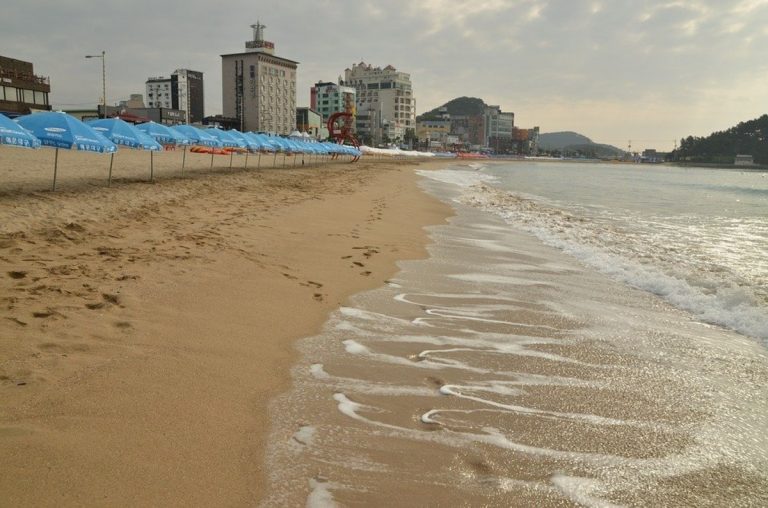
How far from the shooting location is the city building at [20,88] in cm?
4672

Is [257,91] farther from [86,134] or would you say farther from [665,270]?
[665,270]

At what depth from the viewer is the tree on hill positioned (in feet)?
515

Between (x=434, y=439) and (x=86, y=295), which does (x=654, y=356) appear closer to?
(x=434, y=439)

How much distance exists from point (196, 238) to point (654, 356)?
657 centimetres

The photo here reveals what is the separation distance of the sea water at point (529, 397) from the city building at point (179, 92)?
5763 inches

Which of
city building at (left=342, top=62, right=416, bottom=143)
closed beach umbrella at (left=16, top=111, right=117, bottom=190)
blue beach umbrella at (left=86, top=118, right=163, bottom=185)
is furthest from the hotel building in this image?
closed beach umbrella at (left=16, top=111, right=117, bottom=190)

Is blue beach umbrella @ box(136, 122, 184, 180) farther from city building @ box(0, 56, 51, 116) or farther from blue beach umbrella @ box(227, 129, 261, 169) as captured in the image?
city building @ box(0, 56, 51, 116)

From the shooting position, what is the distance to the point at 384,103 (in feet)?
550

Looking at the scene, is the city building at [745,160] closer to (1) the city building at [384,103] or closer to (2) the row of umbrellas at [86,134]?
(1) the city building at [384,103]

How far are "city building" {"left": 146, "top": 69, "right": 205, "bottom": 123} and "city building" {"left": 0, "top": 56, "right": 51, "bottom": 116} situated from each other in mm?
88681

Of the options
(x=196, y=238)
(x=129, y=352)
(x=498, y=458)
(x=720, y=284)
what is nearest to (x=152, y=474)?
(x=129, y=352)

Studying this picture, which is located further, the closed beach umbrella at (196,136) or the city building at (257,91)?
the city building at (257,91)

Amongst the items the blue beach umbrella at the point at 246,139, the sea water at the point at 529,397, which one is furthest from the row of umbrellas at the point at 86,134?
the sea water at the point at 529,397

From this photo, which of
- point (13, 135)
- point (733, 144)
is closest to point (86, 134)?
point (13, 135)
